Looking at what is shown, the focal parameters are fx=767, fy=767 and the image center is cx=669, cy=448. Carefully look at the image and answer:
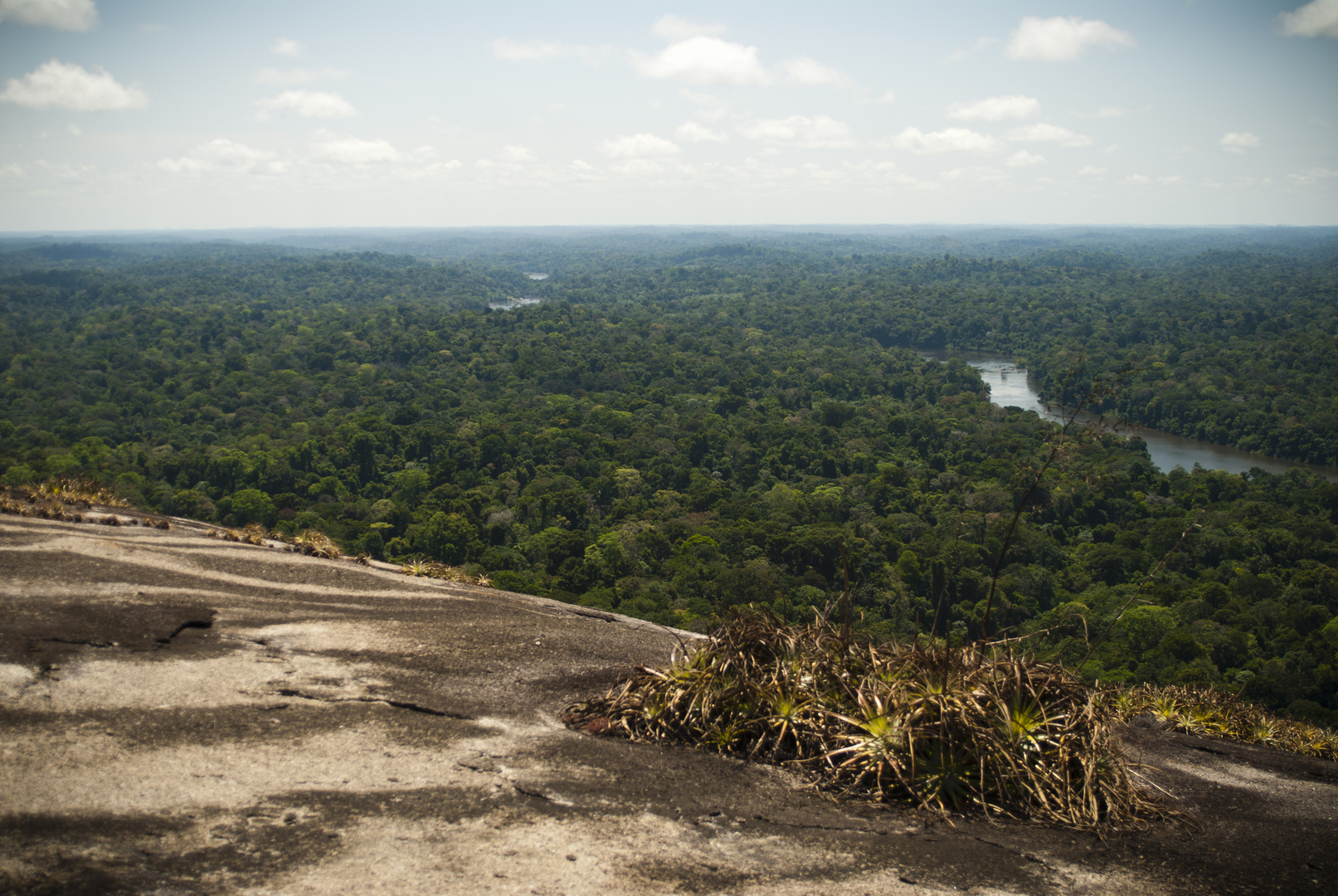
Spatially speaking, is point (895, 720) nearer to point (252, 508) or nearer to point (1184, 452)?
point (252, 508)

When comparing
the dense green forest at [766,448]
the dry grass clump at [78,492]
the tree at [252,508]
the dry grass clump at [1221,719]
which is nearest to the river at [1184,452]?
the dense green forest at [766,448]

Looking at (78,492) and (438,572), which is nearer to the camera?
(438,572)

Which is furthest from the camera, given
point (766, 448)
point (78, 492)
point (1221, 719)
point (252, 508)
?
point (766, 448)

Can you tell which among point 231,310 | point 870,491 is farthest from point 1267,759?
point 231,310

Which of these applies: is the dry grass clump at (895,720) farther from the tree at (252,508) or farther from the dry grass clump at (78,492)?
the tree at (252,508)

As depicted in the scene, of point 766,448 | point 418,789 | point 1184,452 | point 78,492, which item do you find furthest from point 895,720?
point 1184,452

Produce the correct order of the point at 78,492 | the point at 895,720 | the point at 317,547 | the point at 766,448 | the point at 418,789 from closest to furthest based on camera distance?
1. the point at 418,789
2. the point at 895,720
3. the point at 317,547
4. the point at 78,492
5. the point at 766,448
